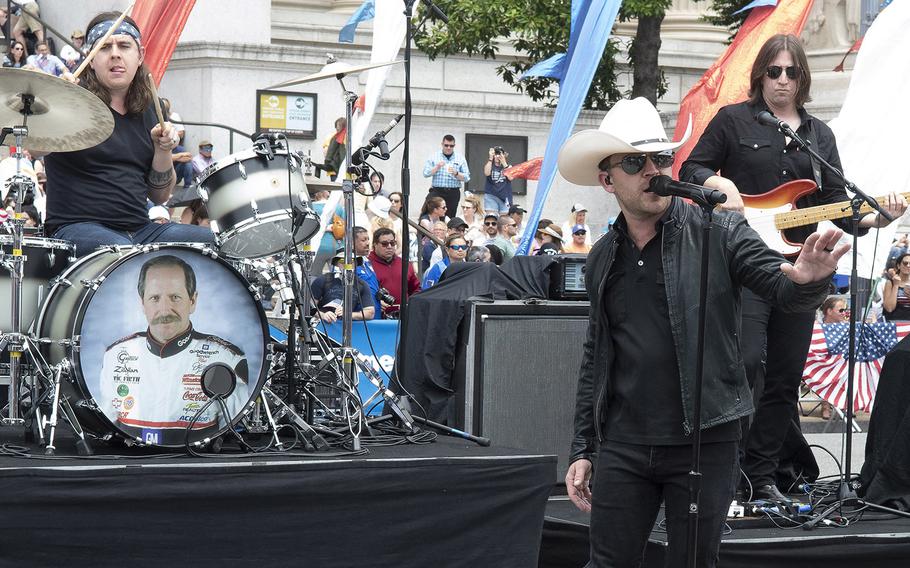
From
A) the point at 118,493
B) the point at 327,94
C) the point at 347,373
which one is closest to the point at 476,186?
the point at 327,94

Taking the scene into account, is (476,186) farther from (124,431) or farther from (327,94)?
(124,431)

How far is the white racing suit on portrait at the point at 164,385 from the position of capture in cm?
638

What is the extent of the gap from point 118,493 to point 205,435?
756mm

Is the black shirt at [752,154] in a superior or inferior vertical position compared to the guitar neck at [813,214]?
superior

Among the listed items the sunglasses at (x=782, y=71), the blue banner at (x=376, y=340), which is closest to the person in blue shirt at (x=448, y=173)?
the blue banner at (x=376, y=340)

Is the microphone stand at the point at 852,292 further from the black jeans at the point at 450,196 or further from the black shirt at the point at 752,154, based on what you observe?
the black jeans at the point at 450,196

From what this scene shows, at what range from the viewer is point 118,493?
583 centimetres

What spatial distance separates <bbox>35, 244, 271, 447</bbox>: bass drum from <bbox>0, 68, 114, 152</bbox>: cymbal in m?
0.59

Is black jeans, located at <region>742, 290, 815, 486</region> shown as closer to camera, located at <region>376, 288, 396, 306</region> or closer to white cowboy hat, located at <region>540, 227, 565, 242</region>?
camera, located at <region>376, 288, 396, 306</region>

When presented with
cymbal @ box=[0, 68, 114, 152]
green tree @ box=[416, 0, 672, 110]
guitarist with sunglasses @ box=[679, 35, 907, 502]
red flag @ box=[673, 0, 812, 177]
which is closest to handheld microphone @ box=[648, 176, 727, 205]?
guitarist with sunglasses @ box=[679, 35, 907, 502]

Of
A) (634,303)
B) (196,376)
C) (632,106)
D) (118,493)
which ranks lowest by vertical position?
(118,493)

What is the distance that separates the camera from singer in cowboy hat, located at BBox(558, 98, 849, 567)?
5.02 meters

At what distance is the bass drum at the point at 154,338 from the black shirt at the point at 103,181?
589mm

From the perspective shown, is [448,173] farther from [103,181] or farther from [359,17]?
[103,181]
